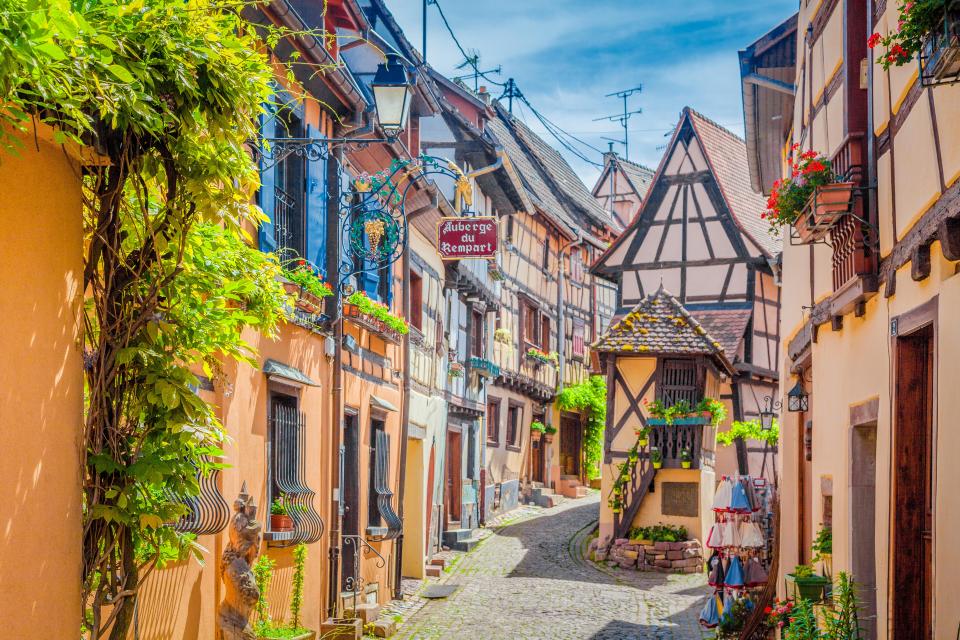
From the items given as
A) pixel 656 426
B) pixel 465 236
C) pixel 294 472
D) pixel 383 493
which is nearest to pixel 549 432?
pixel 656 426

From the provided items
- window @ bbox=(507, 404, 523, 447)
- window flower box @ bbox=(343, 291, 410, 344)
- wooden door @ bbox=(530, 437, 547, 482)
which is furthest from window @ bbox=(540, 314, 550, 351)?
window flower box @ bbox=(343, 291, 410, 344)

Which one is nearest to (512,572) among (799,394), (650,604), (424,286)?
(650,604)

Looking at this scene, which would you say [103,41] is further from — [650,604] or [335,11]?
[650,604]

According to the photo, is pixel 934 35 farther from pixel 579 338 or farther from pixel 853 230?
pixel 579 338

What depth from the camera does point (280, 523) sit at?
9562 millimetres

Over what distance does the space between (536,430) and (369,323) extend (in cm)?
1555

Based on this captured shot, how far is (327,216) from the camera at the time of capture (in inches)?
444

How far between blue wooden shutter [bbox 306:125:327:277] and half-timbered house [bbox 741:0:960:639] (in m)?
4.42

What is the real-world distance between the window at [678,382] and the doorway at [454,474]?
3.76 metres

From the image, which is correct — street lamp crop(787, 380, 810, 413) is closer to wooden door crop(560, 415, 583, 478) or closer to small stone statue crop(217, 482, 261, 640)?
small stone statue crop(217, 482, 261, 640)

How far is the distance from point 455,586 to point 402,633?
355cm

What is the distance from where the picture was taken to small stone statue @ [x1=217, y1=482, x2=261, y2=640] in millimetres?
7480

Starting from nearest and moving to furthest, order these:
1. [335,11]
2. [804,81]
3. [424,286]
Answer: [804,81]
[335,11]
[424,286]

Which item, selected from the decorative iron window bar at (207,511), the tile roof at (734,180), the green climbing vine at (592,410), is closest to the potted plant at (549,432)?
the green climbing vine at (592,410)
